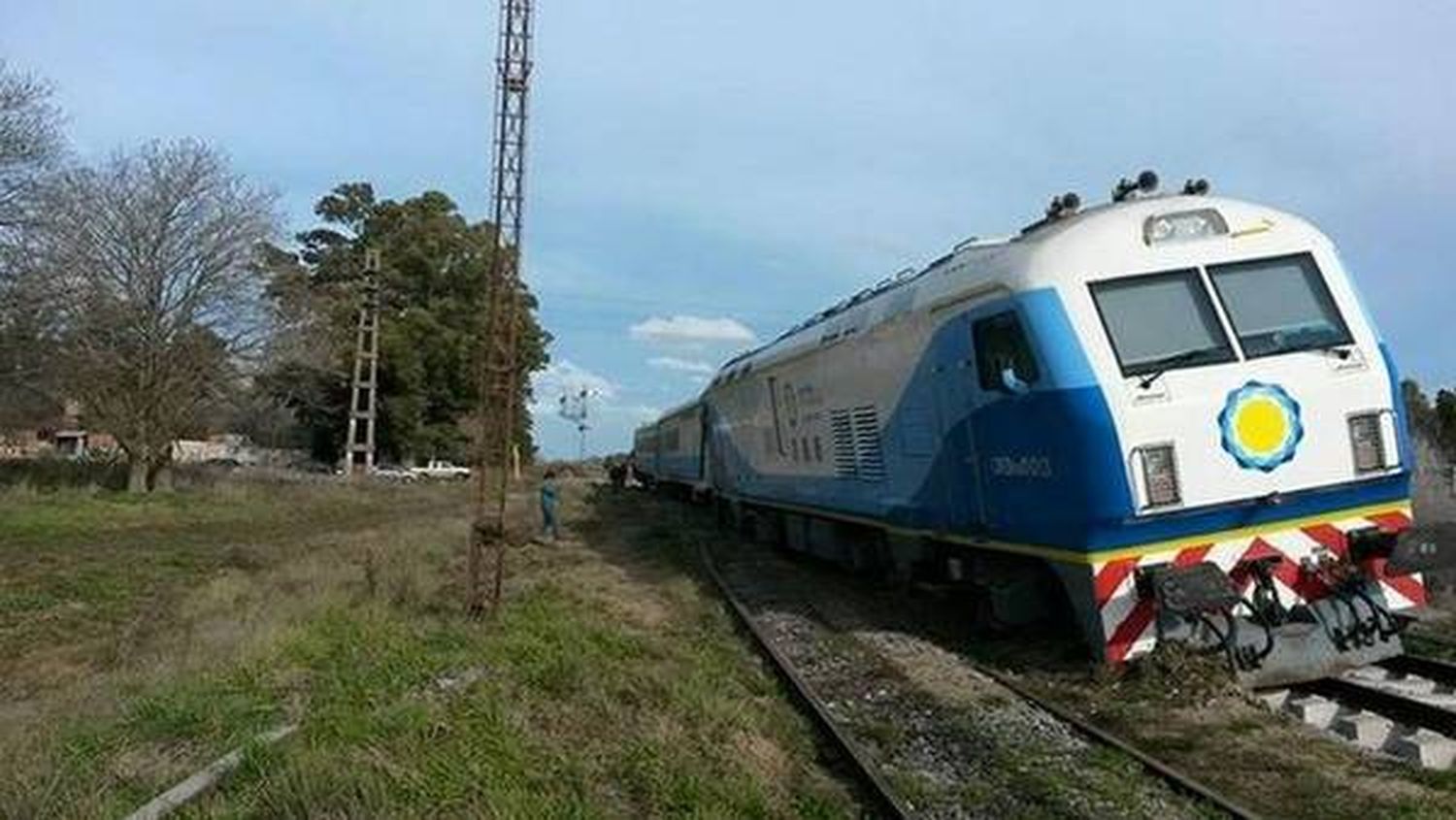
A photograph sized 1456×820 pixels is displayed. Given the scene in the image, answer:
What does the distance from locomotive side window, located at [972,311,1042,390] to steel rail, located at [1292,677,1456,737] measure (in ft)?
9.89

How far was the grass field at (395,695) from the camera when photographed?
7.55 meters

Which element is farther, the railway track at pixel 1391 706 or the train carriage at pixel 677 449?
the train carriage at pixel 677 449

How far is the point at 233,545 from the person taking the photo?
29500 millimetres

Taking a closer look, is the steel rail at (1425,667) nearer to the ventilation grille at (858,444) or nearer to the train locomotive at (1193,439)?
the train locomotive at (1193,439)

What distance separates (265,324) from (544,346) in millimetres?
40688

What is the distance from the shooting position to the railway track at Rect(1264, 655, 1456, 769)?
864 cm

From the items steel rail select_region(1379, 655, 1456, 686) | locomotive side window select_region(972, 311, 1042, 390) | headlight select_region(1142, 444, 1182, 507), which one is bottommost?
steel rail select_region(1379, 655, 1456, 686)

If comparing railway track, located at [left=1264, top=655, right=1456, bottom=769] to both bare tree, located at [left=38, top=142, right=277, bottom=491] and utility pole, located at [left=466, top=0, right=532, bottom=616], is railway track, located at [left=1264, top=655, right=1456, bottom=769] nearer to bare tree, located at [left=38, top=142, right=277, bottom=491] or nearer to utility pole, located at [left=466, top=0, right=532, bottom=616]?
utility pole, located at [left=466, top=0, right=532, bottom=616]

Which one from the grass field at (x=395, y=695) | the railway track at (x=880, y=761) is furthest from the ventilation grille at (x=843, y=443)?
the railway track at (x=880, y=761)

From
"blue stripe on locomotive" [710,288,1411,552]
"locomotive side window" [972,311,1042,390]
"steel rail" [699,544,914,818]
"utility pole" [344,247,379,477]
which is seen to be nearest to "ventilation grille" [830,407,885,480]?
"blue stripe on locomotive" [710,288,1411,552]

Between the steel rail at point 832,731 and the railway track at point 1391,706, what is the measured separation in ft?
9.77

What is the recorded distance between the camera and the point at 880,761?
8.71 metres

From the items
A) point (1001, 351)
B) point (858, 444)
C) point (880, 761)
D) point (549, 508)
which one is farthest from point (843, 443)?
point (549, 508)

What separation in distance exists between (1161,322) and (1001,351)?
1.26m
